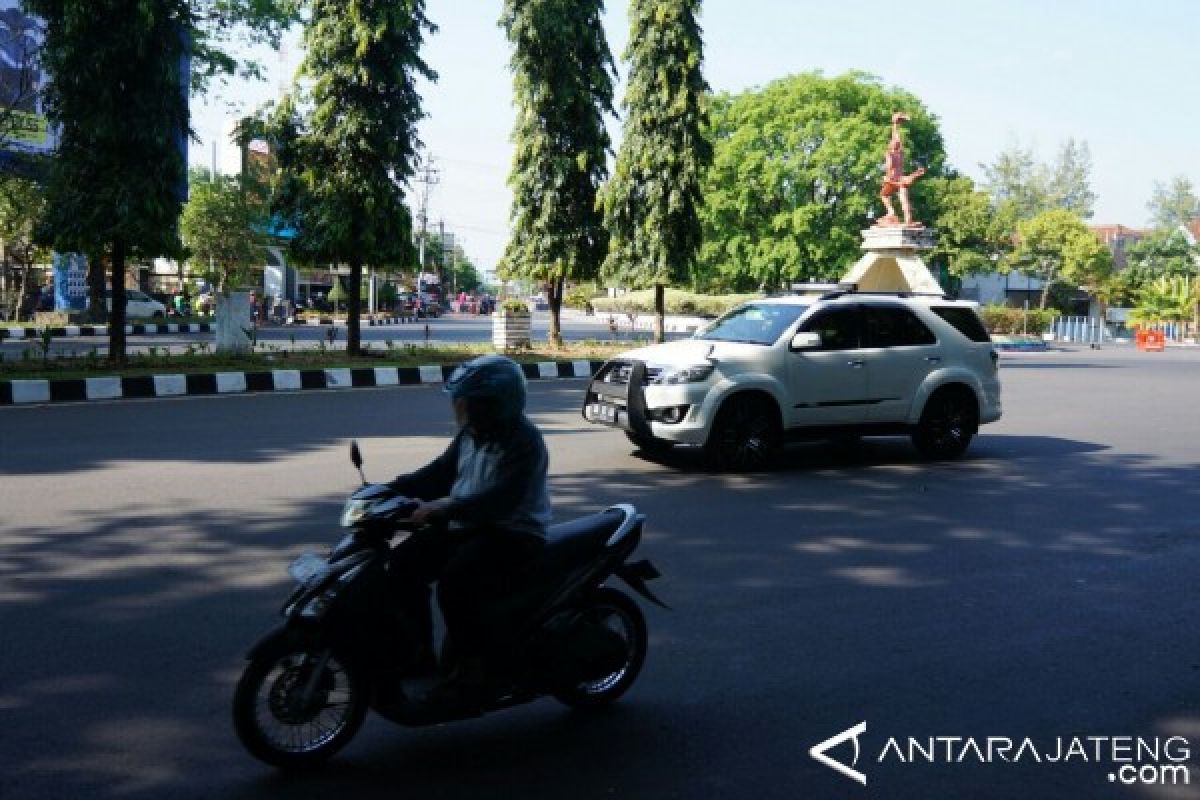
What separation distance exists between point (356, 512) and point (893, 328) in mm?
7632

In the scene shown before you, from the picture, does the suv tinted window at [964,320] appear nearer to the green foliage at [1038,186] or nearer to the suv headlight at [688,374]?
the suv headlight at [688,374]

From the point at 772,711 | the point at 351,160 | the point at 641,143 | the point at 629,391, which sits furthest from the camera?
the point at 641,143

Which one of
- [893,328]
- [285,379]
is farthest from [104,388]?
[893,328]

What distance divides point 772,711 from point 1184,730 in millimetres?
1518

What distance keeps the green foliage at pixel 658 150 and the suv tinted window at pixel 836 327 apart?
563 inches

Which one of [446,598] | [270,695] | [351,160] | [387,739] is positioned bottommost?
[387,739]

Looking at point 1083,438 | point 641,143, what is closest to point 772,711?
point 1083,438

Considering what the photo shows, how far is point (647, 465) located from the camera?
9.45 meters

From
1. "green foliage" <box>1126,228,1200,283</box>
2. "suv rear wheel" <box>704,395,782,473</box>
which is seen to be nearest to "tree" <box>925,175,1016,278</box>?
"green foliage" <box>1126,228,1200,283</box>

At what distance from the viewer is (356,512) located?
11.4ft

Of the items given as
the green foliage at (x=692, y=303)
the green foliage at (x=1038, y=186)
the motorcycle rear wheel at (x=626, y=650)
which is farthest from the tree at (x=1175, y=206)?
the motorcycle rear wheel at (x=626, y=650)

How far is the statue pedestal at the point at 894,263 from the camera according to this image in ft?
100

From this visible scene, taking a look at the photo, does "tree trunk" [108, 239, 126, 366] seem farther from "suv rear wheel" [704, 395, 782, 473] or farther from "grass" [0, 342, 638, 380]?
"suv rear wheel" [704, 395, 782, 473]

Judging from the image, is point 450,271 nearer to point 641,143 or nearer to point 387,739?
point 641,143
